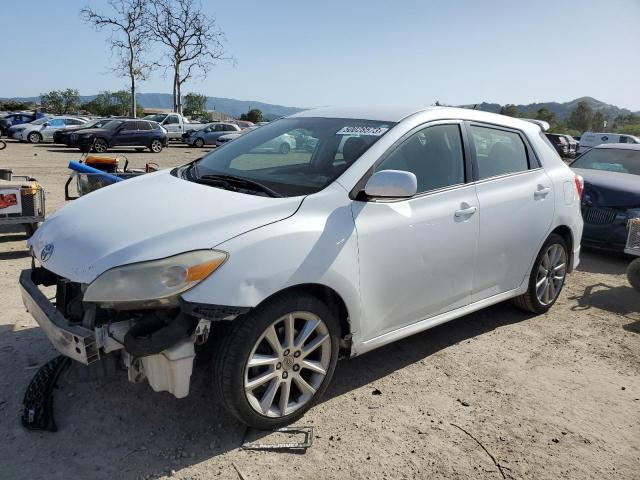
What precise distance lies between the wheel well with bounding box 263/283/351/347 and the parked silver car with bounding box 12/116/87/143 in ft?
90.4

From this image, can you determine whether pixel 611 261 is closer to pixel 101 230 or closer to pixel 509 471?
pixel 509 471

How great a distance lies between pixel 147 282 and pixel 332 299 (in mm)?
1041

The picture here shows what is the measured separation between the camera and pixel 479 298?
3.97 m

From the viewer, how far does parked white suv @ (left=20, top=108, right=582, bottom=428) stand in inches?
99.7

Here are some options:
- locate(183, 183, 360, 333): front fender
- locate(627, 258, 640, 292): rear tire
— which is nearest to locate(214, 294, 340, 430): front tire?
locate(183, 183, 360, 333): front fender

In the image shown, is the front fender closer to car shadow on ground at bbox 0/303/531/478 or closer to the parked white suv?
the parked white suv

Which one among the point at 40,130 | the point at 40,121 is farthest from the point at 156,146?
the point at 40,121

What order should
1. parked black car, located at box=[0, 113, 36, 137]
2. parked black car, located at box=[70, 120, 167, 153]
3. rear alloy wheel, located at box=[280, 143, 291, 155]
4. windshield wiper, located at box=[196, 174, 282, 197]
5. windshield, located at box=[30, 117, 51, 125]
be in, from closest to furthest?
windshield wiper, located at box=[196, 174, 282, 197] < rear alloy wheel, located at box=[280, 143, 291, 155] < parked black car, located at box=[70, 120, 167, 153] < windshield, located at box=[30, 117, 51, 125] < parked black car, located at box=[0, 113, 36, 137]

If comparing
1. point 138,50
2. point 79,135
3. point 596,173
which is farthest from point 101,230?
point 138,50

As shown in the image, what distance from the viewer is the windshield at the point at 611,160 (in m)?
7.99

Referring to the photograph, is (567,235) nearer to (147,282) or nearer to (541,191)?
(541,191)

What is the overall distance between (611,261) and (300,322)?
579 cm

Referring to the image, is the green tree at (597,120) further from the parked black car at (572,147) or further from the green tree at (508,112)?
the parked black car at (572,147)

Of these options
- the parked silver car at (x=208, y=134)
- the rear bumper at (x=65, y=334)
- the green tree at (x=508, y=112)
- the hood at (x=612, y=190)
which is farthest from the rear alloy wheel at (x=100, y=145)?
the rear bumper at (x=65, y=334)
